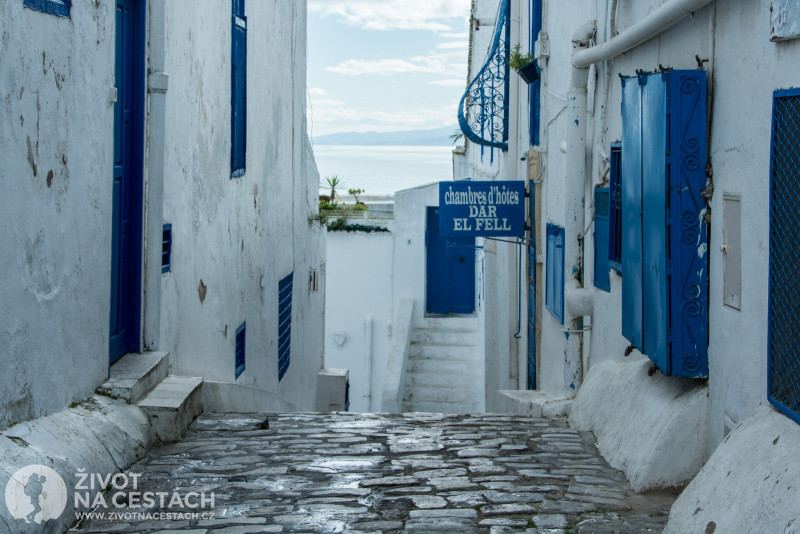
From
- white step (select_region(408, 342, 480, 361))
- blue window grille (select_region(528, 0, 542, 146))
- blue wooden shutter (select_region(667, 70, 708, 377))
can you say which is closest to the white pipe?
white step (select_region(408, 342, 480, 361))

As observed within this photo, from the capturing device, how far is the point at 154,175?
20.9ft

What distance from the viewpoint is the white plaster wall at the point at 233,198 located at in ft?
23.2

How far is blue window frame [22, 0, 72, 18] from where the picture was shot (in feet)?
14.0

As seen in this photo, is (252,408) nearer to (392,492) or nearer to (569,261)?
(569,261)

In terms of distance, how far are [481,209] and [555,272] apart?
1492mm

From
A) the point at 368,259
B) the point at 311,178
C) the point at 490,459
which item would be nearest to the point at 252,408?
the point at 490,459

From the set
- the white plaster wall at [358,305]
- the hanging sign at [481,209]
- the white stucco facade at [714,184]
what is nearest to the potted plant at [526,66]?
the white stucco facade at [714,184]

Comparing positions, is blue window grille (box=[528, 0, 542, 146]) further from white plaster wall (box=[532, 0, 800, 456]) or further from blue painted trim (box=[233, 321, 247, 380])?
white plaster wall (box=[532, 0, 800, 456])

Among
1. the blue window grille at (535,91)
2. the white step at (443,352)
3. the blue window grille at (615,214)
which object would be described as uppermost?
the blue window grille at (535,91)

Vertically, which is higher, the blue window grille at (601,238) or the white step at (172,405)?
the blue window grille at (601,238)

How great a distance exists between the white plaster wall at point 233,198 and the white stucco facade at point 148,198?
27mm

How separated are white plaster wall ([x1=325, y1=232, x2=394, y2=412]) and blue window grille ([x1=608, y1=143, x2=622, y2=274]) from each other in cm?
1285

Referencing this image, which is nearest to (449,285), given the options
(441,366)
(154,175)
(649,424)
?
(441,366)

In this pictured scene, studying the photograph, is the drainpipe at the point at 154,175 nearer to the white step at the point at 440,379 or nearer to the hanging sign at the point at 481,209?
the hanging sign at the point at 481,209
